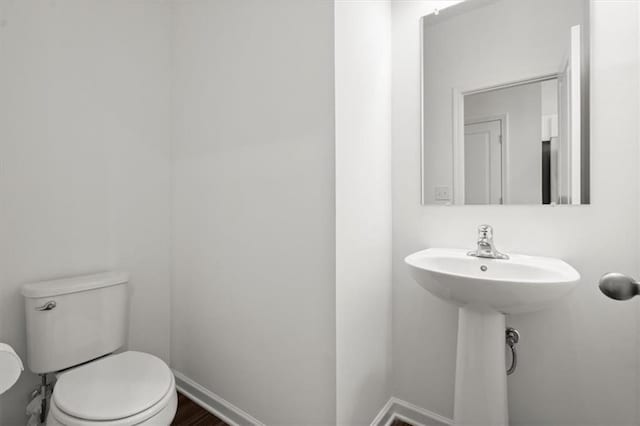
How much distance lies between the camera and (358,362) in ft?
4.31

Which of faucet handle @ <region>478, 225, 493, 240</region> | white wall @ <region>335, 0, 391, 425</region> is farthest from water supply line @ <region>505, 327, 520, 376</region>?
white wall @ <region>335, 0, 391, 425</region>

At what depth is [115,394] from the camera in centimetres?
107

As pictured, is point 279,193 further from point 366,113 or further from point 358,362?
point 358,362

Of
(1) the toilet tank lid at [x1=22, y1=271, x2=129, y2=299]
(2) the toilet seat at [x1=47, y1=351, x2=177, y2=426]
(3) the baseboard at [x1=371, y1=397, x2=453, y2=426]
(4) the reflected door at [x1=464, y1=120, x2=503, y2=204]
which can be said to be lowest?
(3) the baseboard at [x1=371, y1=397, x2=453, y2=426]

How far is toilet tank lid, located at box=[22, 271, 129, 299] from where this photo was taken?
4.09 ft

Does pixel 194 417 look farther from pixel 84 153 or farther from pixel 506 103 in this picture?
pixel 506 103

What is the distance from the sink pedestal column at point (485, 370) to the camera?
3.68 ft

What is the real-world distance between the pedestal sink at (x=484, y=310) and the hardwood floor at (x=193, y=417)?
44.1 inches

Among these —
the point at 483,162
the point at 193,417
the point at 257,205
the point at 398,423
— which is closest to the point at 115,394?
the point at 193,417

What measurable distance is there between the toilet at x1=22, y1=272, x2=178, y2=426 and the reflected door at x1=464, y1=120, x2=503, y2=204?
1447 millimetres

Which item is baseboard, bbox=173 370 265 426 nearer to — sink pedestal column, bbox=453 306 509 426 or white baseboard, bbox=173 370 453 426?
white baseboard, bbox=173 370 453 426

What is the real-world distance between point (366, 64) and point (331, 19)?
10.9 inches

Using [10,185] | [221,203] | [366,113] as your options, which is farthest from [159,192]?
[366,113]

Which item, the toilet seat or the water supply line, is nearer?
the toilet seat
